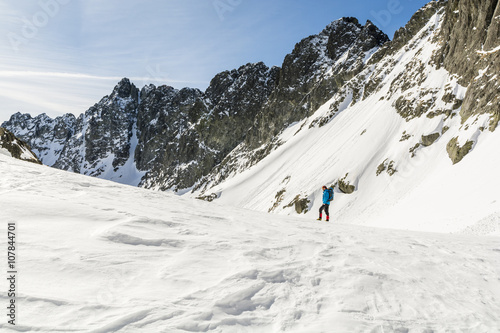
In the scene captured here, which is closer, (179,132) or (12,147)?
(12,147)

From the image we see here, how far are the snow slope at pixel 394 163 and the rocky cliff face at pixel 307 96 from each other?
597mm

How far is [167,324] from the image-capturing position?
313 cm

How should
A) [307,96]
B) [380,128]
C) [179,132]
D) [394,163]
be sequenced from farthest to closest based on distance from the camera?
[179,132] < [307,96] < [380,128] < [394,163]

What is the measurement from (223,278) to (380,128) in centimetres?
4336

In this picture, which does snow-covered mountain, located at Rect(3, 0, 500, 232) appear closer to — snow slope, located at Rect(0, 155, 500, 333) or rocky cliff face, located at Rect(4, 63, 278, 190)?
rocky cliff face, located at Rect(4, 63, 278, 190)

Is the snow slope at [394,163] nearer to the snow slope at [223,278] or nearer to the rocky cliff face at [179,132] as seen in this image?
the snow slope at [223,278]

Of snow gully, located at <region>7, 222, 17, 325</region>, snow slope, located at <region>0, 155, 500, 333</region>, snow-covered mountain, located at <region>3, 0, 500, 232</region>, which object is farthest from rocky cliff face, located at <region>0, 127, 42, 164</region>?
snow-covered mountain, located at <region>3, 0, 500, 232</region>

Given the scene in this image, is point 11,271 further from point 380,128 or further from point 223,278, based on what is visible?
point 380,128

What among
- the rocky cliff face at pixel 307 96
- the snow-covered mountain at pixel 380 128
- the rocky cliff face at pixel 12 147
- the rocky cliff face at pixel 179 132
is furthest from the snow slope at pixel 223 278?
the rocky cliff face at pixel 179 132

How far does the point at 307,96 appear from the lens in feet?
304

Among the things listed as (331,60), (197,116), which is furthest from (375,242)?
(197,116)

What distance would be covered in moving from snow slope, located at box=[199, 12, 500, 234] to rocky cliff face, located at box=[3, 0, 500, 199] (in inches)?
23.5

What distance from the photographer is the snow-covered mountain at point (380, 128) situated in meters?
22.4

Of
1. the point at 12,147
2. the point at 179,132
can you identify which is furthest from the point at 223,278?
the point at 179,132
